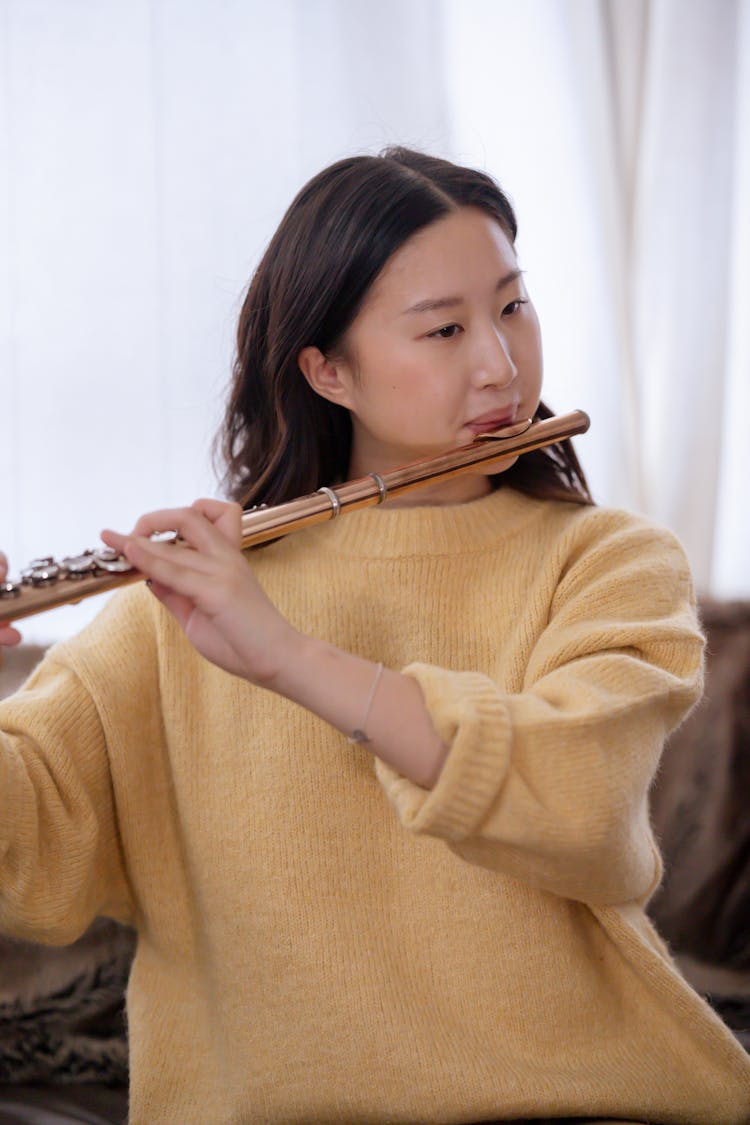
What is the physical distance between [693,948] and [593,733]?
2.70 feet

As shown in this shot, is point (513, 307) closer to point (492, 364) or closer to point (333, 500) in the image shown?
point (492, 364)

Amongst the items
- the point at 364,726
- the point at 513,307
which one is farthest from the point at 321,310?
the point at 364,726

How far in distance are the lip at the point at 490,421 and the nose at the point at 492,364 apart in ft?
0.12

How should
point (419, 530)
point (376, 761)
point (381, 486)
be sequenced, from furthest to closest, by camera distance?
point (419, 530)
point (381, 486)
point (376, 761)

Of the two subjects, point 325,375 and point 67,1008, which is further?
point 67,1008

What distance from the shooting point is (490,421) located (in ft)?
3.95

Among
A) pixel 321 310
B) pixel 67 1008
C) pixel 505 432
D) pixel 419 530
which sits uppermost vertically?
pixel 321 310

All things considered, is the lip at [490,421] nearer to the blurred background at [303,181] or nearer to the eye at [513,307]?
the eye at [513,307]

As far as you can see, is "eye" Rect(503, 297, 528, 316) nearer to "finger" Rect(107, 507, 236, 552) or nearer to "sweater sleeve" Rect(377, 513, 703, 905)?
"sweater sleeve" Rect(377, 513, 703, 905)

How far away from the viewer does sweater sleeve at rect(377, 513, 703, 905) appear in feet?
3.08

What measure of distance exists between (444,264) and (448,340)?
0.24 feet

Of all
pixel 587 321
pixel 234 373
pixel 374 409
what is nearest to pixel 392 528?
pixel 374 409

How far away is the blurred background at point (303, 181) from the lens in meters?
1.88

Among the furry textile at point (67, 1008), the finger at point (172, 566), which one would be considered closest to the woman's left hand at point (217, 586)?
the finger at point (172, 566)
